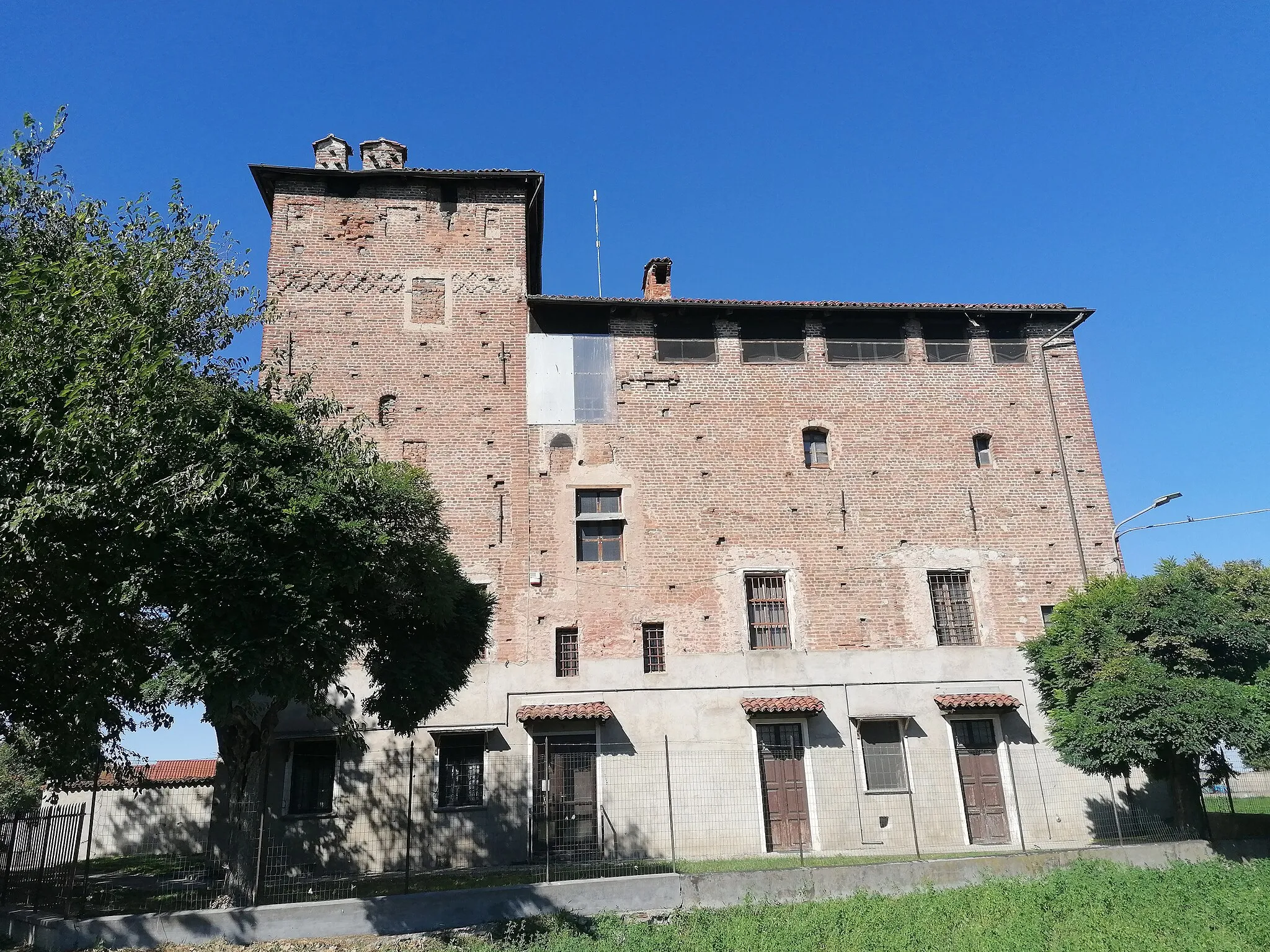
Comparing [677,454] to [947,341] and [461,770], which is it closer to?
[947,341]

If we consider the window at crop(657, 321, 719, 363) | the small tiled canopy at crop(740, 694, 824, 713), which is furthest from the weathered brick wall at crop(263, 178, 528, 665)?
the small tiled canopy at crop(740, 694, 824, 713)

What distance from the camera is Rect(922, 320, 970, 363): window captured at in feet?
82.2

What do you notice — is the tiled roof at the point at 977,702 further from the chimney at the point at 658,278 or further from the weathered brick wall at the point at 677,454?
the chimney at the point at 658,278

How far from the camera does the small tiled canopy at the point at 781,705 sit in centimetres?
2027

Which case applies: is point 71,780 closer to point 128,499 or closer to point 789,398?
point 128,499

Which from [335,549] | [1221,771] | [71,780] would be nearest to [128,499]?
[335,549]

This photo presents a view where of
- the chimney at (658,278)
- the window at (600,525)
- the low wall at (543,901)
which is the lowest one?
the low wall at (543,901)

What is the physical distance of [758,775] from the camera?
20.3 m

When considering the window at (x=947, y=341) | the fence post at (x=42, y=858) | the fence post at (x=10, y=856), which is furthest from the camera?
the window at (x=947, y=341)

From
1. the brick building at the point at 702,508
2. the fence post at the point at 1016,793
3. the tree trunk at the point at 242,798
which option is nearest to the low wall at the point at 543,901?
the tree trunk at the point at 242,798

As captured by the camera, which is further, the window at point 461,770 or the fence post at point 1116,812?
the window at point 461,770

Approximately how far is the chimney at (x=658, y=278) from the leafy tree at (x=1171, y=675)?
13809 mm

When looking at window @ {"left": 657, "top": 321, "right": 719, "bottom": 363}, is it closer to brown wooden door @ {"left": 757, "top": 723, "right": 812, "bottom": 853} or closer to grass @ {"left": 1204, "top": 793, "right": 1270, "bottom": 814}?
brown wooden door @ {"left": 757, "top": 723, "right": 812, "bottom": 853}

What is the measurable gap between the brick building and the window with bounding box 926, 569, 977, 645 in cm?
6
